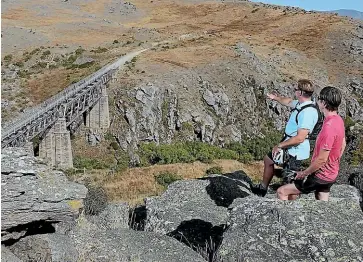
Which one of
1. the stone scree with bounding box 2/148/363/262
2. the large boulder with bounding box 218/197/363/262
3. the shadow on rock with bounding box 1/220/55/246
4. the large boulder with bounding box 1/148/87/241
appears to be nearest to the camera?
the large boulder with bounding box 218/197/363/262

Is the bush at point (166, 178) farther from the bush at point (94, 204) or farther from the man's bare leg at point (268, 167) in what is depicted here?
the man's bare leg at point (268, 167)

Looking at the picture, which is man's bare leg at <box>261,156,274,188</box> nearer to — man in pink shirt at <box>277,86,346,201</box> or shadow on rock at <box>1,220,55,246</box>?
man in pink shirt at <box>277,86,346,201</box>

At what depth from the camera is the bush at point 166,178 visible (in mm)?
37728

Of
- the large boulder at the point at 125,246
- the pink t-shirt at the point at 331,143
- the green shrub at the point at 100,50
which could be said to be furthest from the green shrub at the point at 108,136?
the pink t-shirt at the point at 331,143

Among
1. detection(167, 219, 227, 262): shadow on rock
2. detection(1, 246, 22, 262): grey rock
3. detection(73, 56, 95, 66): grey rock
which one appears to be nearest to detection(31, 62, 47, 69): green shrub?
detection(73, 56, 95, 66): grey rock

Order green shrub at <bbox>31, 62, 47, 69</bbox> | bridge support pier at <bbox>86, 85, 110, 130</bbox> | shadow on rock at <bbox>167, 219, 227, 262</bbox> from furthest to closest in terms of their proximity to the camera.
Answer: green shrub at <bbox>31, 62, 47, 69</bbox> → bridge support pier at <bbox>86, 85, 110, 130</bbox> → shadow on rock at <bbox>167, 219, 227, 262</bbox>

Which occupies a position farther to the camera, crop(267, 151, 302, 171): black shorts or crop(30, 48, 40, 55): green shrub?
crop(30, 48, 40, 55): green shrub

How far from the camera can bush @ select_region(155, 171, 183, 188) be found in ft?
124

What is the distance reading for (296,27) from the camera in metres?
82.1

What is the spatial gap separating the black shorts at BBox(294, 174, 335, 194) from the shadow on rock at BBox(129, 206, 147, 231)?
3737 mm

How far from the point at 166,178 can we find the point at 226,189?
2831cm

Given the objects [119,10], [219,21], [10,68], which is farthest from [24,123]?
[119,10]

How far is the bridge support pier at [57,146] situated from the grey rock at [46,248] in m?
30.4

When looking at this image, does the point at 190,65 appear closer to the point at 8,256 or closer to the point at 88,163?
the point at 88,163
